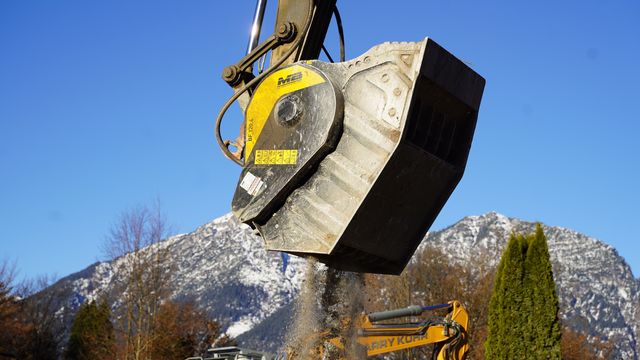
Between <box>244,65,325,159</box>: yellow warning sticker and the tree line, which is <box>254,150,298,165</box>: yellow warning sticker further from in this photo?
the tree line

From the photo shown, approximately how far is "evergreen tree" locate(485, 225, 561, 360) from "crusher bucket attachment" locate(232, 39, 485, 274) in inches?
606

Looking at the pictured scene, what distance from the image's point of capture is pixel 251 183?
6.38 metres

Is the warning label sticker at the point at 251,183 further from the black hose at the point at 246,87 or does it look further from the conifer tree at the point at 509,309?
the conifer tree at the point at 509,309

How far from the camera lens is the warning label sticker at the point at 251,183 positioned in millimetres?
6328

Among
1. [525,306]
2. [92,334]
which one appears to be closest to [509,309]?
[525,306]

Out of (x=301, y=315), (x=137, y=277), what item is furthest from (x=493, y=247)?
(x=301, y=315)

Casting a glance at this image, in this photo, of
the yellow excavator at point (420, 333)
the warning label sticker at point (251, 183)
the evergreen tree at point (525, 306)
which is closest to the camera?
the warning label sticker at point (251, 183)

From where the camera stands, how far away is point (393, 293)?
118ft

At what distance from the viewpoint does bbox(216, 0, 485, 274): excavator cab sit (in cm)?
598

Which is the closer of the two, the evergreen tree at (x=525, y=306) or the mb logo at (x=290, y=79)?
the mb logo at (x=290, y=79)

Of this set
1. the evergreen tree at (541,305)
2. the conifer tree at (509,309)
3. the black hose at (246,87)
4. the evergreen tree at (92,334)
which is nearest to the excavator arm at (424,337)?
the evergreen tree at (541,305)

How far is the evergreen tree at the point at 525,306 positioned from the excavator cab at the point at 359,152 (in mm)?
15276

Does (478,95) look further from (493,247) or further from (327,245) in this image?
(493,247)

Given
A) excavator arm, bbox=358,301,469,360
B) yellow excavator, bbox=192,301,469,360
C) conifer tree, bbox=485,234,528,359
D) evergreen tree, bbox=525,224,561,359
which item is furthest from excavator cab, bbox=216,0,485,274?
conifer tree, bbox=485,234,528,359
